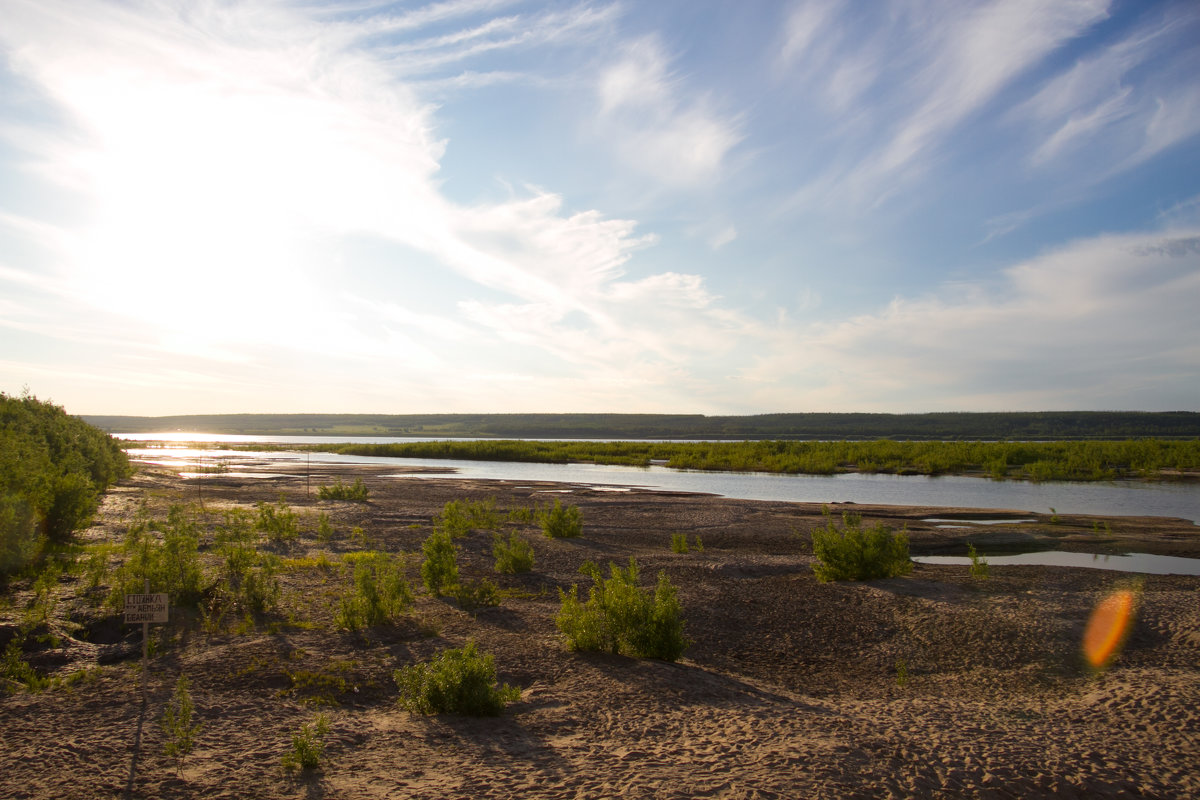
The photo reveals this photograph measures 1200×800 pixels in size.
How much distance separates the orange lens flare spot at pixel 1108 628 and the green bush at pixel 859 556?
3.04 meters

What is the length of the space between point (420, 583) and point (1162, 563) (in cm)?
1548

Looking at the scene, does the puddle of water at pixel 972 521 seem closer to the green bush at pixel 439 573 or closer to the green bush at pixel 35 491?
the green bush at pixel 439 573

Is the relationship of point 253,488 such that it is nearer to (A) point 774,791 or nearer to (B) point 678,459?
(A) point 774,791

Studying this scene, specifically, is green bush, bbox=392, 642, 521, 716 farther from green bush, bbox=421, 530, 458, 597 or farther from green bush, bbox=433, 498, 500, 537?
green bush, bbox=433, 498, 500, 537

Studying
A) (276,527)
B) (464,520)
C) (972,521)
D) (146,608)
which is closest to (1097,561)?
(972,521)

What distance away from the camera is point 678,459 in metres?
60.0

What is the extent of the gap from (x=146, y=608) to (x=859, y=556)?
34.2 feet

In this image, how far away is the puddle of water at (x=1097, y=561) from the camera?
47.2 feet

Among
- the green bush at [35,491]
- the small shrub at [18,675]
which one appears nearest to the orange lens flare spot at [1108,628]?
the small shrub at [18,675]

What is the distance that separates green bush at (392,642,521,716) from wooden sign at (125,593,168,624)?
2.13 meters

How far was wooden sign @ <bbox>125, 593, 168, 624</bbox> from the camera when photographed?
5.83 metres

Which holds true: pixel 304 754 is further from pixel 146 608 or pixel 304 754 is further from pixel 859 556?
pixel 859 556

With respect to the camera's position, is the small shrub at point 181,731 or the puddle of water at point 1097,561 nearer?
the small shrub at point 181,731

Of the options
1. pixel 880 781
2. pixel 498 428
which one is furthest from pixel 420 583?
pixel 498 428
